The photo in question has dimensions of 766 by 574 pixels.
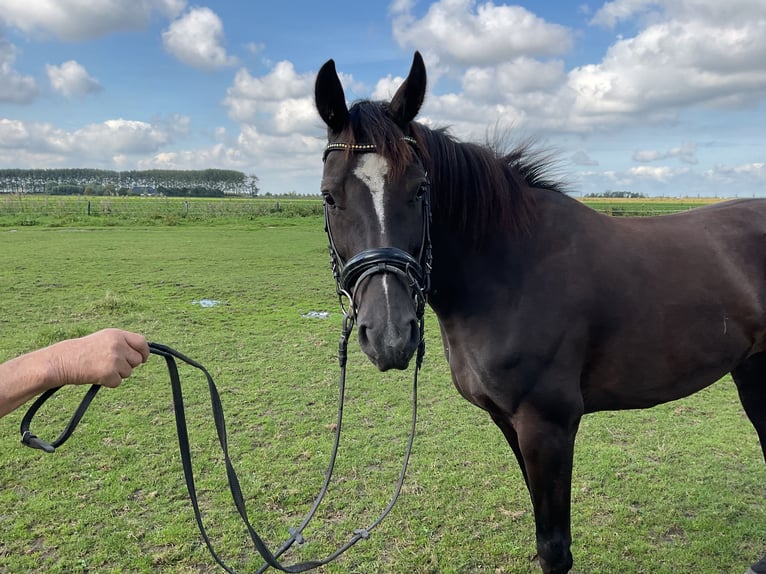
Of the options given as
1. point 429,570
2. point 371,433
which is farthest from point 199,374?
point 429,570

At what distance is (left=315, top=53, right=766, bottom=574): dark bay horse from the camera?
212 cm

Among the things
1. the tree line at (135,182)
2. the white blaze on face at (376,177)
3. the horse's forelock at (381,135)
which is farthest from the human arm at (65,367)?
the tree line at (135,182)

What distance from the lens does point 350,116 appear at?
7.29 ft

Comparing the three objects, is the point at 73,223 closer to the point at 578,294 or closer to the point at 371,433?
the point at 371,433

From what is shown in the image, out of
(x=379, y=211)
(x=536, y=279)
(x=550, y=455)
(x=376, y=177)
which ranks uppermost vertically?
(x=376, y=177)

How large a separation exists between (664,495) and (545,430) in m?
2.00

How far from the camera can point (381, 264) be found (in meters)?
1.93

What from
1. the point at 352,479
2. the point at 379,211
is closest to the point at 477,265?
the point at 379,211

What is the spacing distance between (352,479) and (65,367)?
9.24 ft

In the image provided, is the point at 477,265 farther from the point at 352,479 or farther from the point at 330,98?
the point at 352,479

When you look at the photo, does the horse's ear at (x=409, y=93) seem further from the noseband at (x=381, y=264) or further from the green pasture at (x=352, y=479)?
the green pasture at (x=352, y=479)

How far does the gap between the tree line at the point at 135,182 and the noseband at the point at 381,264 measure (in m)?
91.5

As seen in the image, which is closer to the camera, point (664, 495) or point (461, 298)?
point (461, 298)

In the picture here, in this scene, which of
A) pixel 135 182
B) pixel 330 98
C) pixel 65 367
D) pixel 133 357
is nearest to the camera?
pixel 65 367
